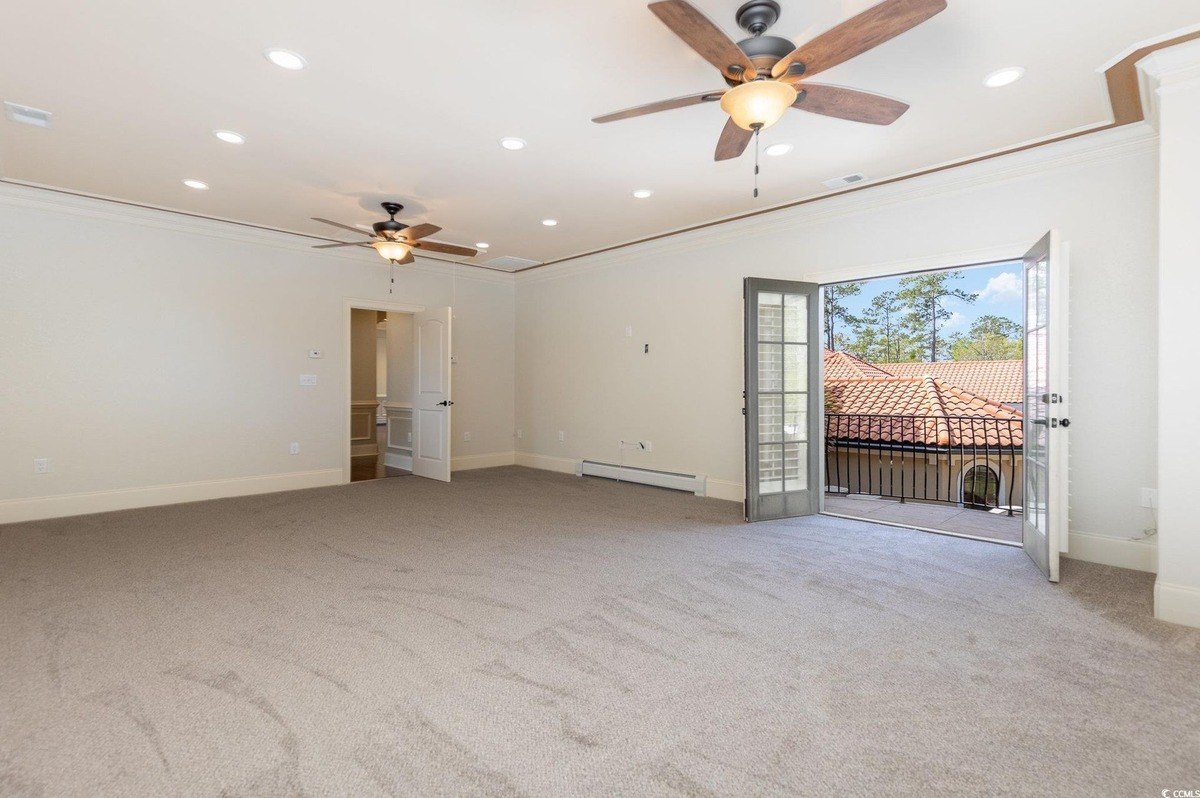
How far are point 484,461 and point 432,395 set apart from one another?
1385 millimetres

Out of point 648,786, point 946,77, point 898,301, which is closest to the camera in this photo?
point 648,786

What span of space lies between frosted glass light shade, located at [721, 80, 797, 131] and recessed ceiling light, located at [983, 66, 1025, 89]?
A: 4.84 feet

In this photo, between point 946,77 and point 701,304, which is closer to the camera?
point 946,77

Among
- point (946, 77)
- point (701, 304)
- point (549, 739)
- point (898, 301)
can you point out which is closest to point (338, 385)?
point (701, 304)

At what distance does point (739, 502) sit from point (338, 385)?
4.72m

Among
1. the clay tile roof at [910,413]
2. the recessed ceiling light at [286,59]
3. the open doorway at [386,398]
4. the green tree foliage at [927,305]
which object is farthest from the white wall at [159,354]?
the green tree foliage at [927,305]

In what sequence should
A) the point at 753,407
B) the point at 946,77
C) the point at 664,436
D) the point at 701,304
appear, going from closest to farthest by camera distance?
1. the point at 946,77
2. the point at 753,407
3. the point at 701,304
4. the point at 664,436

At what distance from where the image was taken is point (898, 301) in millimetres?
12758

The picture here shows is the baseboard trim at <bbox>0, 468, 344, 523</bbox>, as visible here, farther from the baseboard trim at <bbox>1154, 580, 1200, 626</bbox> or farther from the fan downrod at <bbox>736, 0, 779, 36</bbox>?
the baseboard trim at <bbox>1154, 580, 1200, 626</bbox>

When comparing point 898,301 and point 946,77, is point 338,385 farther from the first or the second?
point 898,301

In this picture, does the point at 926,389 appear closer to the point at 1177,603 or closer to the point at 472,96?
the point at 1177,603

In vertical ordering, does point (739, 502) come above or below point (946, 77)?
below

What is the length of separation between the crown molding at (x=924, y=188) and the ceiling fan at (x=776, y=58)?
2.12 meters

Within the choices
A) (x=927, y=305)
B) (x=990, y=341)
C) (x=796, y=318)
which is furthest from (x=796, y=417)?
(x=927, y=305)
